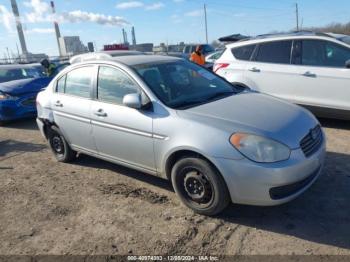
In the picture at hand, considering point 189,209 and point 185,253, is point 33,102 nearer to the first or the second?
point 189,209

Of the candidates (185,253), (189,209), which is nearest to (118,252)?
(185,253)

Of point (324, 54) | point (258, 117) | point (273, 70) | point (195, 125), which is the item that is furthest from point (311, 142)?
point (273, 70)

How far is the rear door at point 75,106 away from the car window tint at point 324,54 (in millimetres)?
3918

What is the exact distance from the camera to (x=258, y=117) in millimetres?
3609

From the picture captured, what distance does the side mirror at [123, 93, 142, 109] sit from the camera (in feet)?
12.7

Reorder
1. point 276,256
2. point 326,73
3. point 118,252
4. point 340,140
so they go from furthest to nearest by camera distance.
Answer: point 326,73 → point 340,140 → point 118,252 → point 276,256

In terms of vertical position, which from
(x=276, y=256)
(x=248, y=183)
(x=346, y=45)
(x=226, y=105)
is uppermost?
(x=346, y=45)

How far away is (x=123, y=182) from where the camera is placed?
4.76 m

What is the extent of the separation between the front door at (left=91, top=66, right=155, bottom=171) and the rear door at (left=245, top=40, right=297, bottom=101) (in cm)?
348

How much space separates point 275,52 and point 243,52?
0.71 metres

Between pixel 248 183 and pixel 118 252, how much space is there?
4.48ft

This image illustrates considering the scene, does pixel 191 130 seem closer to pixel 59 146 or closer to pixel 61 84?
pixel 61 84

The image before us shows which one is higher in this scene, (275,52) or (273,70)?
(275,52)

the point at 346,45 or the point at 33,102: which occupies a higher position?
the point at 346,45
